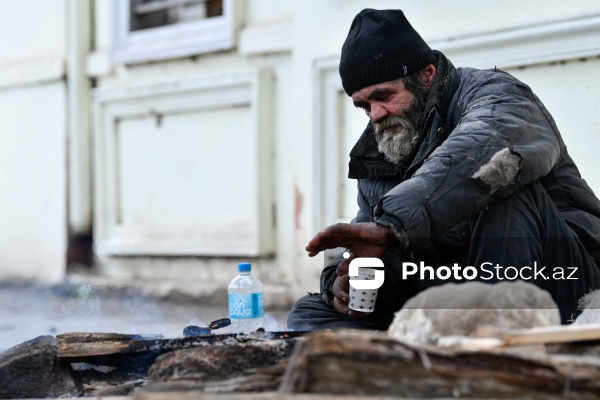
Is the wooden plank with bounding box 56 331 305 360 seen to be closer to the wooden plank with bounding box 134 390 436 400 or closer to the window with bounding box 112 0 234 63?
the wooden plank with bounding box 134 390 436 400

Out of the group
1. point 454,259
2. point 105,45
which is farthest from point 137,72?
point 454,259

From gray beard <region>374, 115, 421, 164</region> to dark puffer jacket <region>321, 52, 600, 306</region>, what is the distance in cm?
6

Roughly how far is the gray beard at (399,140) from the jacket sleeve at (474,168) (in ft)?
1.36

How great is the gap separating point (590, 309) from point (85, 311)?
5.75 meters

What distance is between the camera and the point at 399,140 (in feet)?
12.6

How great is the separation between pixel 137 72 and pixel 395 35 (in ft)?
16.5

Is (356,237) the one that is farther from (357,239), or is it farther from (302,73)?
(302,73)

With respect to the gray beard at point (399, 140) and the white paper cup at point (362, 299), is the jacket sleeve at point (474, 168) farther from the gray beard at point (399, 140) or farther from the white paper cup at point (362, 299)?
the white paper cup at point (362, 299)

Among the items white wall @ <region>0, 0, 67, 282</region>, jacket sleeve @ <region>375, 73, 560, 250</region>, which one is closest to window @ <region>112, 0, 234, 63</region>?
A: white wall @ <region>0, 0, 67, 282</region>

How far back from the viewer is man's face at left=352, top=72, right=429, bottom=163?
3.84 m

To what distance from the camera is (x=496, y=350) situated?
2045 millimetres

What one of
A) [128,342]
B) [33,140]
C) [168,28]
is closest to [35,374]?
[128,342]

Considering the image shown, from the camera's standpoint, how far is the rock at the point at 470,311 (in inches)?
91.5

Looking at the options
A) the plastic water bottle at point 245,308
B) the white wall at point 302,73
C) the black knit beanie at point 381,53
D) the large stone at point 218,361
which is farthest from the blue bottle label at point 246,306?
the white wall at point 302,73
